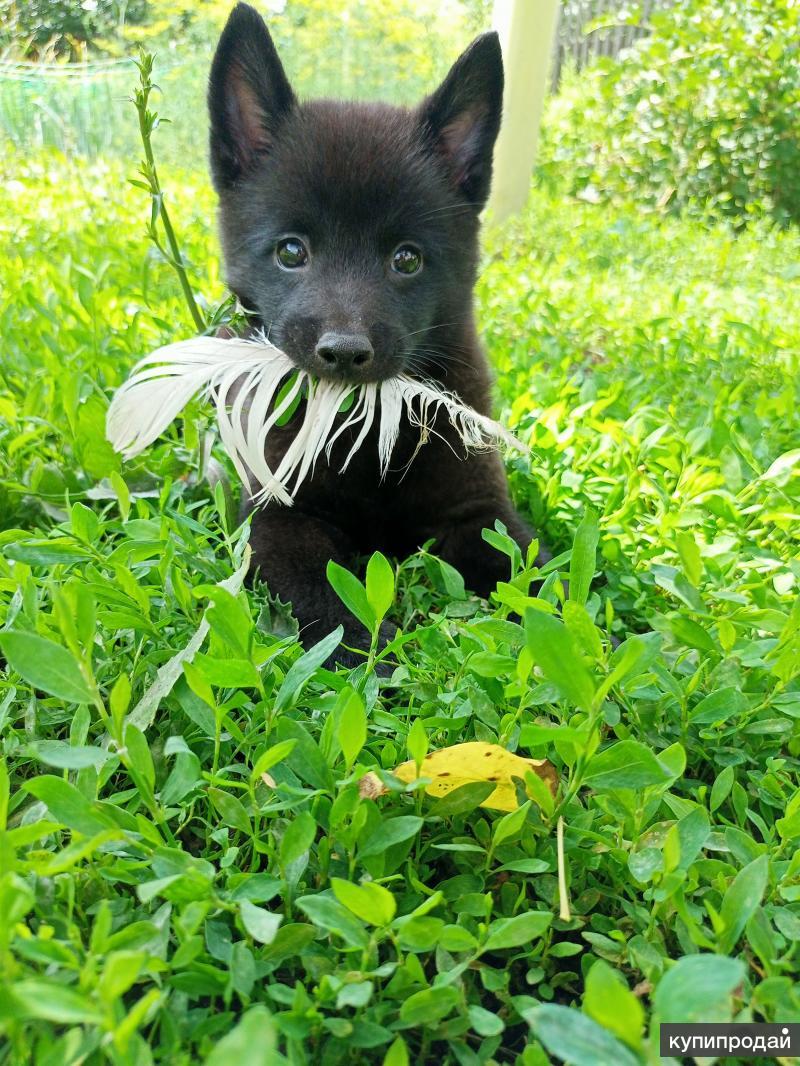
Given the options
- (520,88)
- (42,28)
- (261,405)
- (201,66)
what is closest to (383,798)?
(261,405)

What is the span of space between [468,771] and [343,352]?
3.31ft

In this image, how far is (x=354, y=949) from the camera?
96cm

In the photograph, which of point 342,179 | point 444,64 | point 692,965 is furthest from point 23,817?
point 444,64

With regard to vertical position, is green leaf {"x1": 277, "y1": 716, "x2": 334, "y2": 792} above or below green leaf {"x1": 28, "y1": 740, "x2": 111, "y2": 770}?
below

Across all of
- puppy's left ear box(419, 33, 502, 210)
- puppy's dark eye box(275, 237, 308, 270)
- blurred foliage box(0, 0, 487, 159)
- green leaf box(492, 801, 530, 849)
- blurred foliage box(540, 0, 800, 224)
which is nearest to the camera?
green leaf box(492, 801, 530, 849)

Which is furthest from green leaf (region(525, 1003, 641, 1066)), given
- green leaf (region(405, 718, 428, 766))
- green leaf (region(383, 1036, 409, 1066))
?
green leaf (region(405, 718, 428, 766))

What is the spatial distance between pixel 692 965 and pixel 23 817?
0.82 m

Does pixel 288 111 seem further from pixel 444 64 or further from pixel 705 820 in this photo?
pixel 444 64

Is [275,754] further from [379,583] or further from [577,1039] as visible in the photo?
[577,1039]

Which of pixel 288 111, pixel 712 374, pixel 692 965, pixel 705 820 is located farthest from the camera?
pixel 712 374

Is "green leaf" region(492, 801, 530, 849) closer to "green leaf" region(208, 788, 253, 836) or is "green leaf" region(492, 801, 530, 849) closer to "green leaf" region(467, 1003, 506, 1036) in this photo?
"green leaf" region(467, 1003, 506, 1036)

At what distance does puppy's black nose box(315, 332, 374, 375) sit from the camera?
72.8 inches

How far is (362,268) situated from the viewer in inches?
82.8

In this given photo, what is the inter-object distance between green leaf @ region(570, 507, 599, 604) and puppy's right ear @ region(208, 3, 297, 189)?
1.56m
